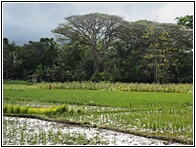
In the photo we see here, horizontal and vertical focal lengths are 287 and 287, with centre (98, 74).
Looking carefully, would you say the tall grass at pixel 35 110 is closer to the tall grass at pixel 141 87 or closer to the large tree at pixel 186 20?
the tall grass at pixel 141 87

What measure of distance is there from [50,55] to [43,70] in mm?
1978

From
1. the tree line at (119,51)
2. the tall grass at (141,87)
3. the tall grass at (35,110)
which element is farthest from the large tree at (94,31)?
the tall grass at (35,110)

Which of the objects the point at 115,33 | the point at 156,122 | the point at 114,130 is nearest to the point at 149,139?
the point at 114,130

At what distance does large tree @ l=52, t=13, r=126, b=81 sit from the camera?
67.4 ft

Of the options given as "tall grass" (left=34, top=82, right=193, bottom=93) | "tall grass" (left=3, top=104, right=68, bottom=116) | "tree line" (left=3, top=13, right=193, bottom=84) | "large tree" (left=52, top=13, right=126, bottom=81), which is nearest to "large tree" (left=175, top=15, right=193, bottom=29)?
"tree line" (left=3, top=13, right=193, bottom=84)

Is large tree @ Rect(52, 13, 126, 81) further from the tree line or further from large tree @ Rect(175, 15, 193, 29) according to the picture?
large tree @ Rect(175, 15, 193, 29)

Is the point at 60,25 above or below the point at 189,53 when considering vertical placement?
above

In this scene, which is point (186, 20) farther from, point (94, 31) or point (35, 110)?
point (35, 110)

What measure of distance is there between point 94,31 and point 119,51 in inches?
98.4

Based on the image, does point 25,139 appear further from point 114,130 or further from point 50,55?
point 50,55

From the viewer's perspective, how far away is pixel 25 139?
406cm

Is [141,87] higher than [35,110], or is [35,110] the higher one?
[141,87]

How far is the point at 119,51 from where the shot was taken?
22.1 m

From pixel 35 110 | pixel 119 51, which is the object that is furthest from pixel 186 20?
pixel 35 110
